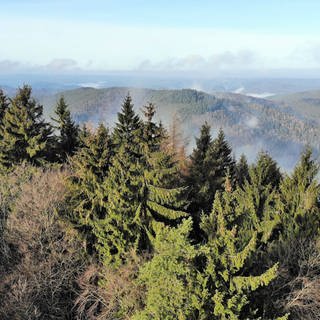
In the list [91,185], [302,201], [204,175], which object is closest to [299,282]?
[302,201]

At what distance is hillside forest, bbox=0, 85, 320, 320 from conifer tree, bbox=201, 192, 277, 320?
0.13 ft

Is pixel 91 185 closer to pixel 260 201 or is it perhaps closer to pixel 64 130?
pixel 260 201

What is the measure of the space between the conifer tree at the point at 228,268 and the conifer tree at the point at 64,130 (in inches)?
1109

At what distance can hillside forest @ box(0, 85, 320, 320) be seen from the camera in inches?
580

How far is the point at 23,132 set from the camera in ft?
121

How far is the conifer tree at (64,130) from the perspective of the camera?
135ft

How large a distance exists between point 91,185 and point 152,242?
22.8 feet

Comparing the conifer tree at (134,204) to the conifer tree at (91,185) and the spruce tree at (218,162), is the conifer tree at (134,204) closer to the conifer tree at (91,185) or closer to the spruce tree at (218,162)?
the conifer tree at (91,185)

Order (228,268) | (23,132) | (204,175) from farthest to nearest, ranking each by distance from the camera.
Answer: (23,132)
(204,175)
(228,268)

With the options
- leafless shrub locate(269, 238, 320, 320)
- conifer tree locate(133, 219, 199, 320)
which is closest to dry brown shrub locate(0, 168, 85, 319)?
conifer tree locate(133, 219, 199, 320)

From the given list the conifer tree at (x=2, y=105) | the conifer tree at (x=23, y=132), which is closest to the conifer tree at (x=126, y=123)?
the conifer tree at (x=23, y=132)

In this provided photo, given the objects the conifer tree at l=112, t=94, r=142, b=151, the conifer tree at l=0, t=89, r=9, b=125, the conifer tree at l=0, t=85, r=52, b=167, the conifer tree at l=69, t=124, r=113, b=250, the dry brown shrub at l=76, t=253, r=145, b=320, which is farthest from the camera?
the conifer tree at l=0, t=89, r=9, b=125

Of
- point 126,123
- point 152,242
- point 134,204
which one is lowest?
point 152,242

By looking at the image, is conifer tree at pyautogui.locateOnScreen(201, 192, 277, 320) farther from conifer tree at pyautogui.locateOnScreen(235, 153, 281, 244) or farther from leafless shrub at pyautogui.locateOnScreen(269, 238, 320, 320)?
leafless shrub at pyautogui.locateOnScreen(269, 238, 320, 320)
